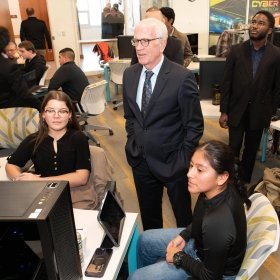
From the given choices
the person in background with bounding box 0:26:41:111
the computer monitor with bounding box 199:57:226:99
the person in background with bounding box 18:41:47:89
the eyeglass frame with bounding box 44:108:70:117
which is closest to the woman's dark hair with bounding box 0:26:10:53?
the person in background with bounding box 0:26:41:111

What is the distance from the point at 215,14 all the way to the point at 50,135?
20.8 ft

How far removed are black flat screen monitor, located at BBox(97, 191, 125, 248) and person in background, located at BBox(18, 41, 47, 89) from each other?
11.6 feet

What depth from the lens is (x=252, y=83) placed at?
2580 millimetres

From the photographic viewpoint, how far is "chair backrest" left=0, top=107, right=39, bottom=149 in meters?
2.49

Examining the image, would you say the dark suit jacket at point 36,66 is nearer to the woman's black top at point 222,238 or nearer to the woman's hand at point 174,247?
the woman's hand at point 174,247

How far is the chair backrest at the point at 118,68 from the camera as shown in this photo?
5.23 metres

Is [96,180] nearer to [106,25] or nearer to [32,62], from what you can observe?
[32,62]

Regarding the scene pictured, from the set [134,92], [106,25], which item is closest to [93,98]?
[134,92]

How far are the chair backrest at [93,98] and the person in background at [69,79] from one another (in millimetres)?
217

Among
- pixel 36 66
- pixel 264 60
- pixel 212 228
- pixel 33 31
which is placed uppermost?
pixel 33 31

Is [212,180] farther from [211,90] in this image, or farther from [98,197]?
[211,90]

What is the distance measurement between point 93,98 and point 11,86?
107 centimetres

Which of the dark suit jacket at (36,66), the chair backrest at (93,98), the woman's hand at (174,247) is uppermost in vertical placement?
the dark suit jacket at (36,66)

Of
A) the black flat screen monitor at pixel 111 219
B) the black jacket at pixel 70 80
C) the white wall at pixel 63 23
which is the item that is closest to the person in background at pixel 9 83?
the black jacket at pixel 70 80
